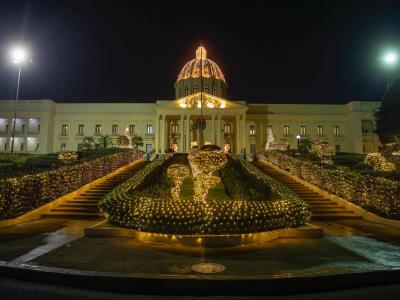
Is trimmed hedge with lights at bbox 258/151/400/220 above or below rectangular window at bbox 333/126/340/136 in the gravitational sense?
below

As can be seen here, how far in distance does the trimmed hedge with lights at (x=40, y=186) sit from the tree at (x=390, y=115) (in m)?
29.4

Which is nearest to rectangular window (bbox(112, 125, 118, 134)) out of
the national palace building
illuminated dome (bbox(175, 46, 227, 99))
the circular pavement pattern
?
the national palace building

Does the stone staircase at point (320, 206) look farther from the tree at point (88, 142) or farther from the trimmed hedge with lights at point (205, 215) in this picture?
the tree at point (88, 142)

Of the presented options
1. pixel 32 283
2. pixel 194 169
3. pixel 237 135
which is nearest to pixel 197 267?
pixel 32 283

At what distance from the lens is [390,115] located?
108ft

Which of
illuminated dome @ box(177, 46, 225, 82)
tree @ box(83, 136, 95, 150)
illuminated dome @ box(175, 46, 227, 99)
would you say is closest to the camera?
tree @ box(83, 136, 95, 150)

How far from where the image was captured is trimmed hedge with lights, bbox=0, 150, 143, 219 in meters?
10.9

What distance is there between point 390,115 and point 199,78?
108 ft

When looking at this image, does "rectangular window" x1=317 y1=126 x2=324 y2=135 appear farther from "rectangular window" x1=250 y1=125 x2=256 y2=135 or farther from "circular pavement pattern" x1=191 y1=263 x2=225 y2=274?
"circular pavement pattern" x1=191 y1=263 x2=225 y2=274

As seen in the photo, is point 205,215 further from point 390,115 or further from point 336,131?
point 336,131

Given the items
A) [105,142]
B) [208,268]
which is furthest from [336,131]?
[208,268]

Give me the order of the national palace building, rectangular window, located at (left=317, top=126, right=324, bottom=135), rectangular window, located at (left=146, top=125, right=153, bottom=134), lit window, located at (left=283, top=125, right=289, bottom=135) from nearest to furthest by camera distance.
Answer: the national palace building, rectangular window, located at (left=146, top=125, right=153, bottom=134), lit window, located at (left=283, top=125, right=289, bottom=135), rectangular window, located at (left=317, top=126, right=324, bottom=135)

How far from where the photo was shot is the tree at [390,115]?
32.6 meters

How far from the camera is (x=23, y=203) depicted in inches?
460
